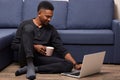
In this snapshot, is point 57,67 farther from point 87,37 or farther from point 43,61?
point 87,37

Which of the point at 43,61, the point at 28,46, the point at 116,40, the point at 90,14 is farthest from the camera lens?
the point at 90,14

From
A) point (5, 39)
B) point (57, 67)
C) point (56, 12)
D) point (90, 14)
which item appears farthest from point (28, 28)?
point (90, 14)

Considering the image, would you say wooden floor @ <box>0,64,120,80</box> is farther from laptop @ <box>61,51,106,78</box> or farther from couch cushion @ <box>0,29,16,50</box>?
couch cushion @ <box>0,29,16,50</box>

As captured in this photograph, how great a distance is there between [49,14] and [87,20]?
1.06 m

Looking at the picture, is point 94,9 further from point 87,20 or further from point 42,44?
point 42,44

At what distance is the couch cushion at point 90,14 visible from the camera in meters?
3.64

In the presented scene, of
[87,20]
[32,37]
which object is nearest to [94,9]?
[87,20]

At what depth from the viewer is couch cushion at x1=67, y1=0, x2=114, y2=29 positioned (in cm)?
364

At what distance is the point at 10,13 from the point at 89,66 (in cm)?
166

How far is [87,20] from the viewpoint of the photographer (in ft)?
A: 12.0

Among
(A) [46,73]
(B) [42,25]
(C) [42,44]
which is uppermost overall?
(B) [42,25]

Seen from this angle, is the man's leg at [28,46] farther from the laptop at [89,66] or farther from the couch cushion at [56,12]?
the couch cushion at [56,12]

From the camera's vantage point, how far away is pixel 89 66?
2.59m

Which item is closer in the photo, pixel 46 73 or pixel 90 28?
pixel 46 73
